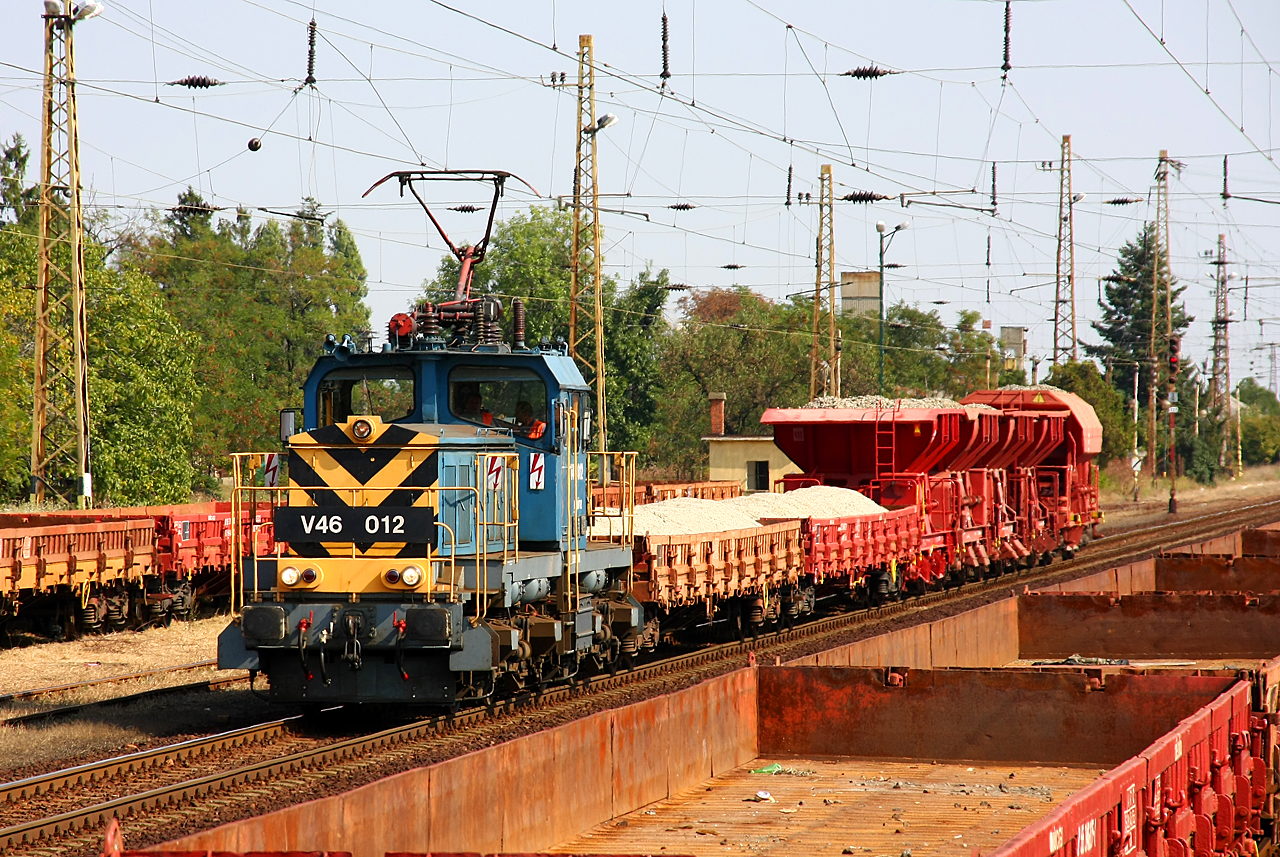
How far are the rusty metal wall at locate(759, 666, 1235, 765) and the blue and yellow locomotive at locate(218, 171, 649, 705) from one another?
8.09 feet

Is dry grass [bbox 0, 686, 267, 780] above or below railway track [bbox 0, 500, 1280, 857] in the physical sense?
below

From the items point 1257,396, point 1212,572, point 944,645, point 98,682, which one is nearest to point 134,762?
point 98,682

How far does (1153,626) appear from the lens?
1644 cm

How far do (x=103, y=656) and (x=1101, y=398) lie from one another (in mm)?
55671

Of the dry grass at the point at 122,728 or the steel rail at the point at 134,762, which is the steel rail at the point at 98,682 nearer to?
the dry grass at the point at 122,728

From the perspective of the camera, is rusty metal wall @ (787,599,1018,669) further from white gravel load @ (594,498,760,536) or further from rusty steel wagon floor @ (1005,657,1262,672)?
white gravel load @ (594,498,760,536)

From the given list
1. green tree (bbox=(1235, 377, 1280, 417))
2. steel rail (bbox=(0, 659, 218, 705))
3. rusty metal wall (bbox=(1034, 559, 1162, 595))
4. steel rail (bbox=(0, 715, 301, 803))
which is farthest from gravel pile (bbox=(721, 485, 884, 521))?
green tree (bbox=(1235, 377, 1280, 417))

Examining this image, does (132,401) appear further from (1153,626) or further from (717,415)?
(1153,626)

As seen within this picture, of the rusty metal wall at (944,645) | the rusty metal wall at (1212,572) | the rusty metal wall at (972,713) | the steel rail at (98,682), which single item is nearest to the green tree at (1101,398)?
the rusty metal wall at (1212,572)

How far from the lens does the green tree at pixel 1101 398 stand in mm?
63500

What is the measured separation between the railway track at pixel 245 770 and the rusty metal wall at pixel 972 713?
246 cm

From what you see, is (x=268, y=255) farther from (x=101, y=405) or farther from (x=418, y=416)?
(x=418, y=416)

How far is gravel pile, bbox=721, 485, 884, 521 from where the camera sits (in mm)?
19750

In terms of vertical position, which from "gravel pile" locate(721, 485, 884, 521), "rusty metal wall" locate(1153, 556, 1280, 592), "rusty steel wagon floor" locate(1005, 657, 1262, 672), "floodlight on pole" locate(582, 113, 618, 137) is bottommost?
"rusty steel wagon floor" locate(1005, 657, 1262, 672)
